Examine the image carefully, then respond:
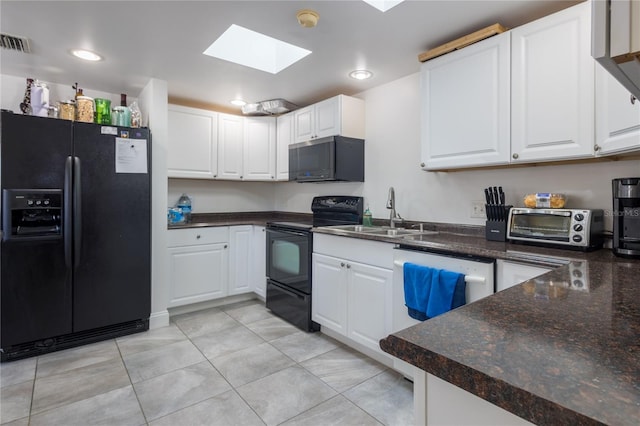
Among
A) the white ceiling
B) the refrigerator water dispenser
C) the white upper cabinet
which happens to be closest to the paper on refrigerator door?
the refrigerator water dispenser

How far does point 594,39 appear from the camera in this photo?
507 mm

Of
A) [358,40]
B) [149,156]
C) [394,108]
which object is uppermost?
[358,40]

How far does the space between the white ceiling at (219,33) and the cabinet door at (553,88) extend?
0.64ft

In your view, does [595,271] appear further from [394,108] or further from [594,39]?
[394,108]

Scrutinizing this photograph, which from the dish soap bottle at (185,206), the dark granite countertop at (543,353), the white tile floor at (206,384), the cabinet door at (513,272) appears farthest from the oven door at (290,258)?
the dark granite countertop at (543,353)

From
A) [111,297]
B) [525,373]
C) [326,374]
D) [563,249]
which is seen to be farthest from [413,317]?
[111,297]

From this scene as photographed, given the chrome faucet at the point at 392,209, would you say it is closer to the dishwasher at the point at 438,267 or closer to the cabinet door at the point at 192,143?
the dishwasher at the point at 438,267

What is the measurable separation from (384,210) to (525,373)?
8.41ft

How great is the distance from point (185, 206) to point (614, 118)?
346 cm

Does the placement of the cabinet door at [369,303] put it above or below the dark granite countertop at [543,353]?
below

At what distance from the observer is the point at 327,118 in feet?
10.2

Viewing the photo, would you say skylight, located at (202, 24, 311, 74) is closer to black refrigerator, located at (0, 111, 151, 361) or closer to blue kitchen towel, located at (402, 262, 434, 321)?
black refrigerator, located at (0, 111, 151, 361)

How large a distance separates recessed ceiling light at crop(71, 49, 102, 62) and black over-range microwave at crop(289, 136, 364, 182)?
1.78 metres

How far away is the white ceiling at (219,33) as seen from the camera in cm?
183
